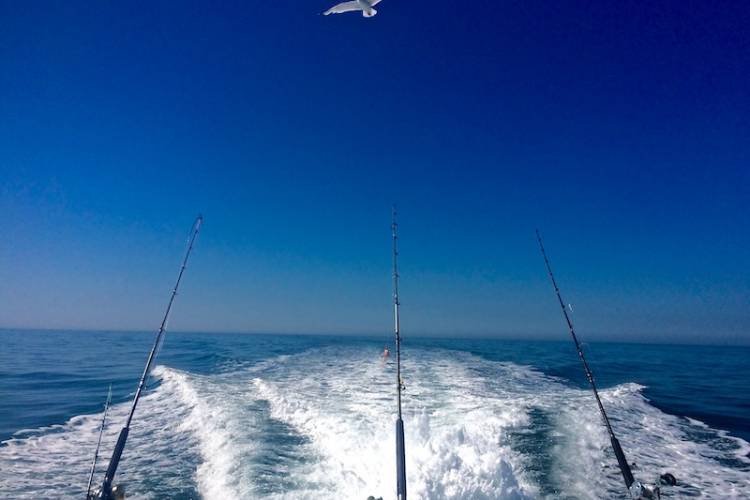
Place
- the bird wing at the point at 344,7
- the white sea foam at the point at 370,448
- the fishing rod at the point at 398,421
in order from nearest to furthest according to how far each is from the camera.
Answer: the fishing rod at the point at 398,421, the white sea foam at the point at 370,448, the bird wing at the point at 344,7

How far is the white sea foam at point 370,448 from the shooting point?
5.75 m

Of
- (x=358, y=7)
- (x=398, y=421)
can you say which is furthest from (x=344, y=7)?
(x=398, y=421)

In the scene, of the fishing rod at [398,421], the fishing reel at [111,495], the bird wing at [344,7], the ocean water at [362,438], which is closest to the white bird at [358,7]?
the bird wing at [344,7]

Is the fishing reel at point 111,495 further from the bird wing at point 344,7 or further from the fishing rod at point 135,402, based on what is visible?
the bird wing at point 344,7

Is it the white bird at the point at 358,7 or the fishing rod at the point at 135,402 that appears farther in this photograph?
the white bird at the point at 358,7

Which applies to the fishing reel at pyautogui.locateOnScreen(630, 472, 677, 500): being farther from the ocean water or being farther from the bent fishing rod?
the ocean water

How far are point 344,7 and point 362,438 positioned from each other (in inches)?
384

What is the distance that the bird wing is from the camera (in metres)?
7.16

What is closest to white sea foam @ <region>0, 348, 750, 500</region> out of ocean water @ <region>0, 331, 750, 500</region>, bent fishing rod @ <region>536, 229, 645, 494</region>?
ocean water @ <region>0, 331, 750, 500</region>

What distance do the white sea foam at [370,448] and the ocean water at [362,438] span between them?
0.04 meters

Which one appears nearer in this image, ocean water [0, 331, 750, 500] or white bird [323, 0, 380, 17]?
ocean water [0, 331, 750, 500]

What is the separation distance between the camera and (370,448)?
7238 mm

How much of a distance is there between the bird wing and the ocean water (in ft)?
30.0

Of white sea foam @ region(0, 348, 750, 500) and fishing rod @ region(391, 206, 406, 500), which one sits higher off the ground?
fishing rod @ region(391, 206, 406, 500)
